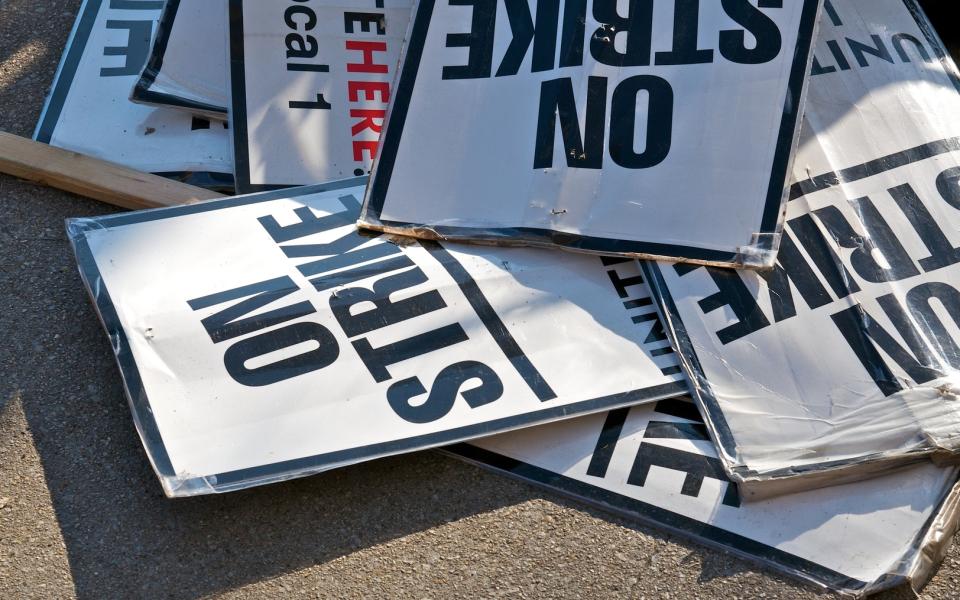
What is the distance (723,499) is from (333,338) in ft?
3.51


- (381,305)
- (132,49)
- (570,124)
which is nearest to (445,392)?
(381,305)

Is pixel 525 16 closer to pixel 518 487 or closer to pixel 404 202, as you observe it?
pixel 404 202

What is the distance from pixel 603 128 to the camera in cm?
274

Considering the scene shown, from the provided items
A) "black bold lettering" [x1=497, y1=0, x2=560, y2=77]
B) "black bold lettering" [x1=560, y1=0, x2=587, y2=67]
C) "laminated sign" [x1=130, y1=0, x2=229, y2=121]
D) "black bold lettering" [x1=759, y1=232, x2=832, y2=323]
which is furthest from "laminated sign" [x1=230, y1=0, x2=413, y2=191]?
"black bold lettering" [x1=759, y1=232, x2=832, y2=323]

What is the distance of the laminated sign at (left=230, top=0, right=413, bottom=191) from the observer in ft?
10.1

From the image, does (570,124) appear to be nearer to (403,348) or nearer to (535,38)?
(535,38)

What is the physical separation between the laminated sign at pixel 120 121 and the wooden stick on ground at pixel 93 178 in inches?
4.1

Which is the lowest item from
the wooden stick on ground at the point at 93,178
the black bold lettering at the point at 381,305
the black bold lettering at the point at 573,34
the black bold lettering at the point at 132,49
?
the black bold lettering at the point at 381,305

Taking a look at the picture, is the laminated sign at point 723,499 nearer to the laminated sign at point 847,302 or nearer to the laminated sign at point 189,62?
the laminated sign at point 847,302

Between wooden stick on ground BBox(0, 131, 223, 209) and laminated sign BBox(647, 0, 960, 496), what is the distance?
1558 mm

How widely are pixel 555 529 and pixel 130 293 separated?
129cm

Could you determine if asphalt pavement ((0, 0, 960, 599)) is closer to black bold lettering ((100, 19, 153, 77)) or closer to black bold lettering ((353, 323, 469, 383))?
black bold lettering ((353, 323, 469, 383))

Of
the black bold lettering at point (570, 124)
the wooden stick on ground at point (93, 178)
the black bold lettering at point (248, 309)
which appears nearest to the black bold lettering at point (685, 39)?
the black bold lettering at point (570, 124)

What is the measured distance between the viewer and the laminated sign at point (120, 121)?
319 cm
